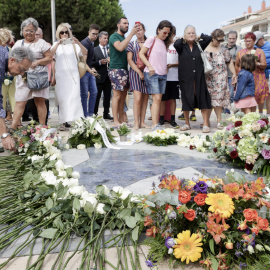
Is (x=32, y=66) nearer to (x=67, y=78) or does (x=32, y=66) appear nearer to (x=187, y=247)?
(x=67, y=78)

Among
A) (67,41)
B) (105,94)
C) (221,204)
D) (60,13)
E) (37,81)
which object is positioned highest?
(60,13)

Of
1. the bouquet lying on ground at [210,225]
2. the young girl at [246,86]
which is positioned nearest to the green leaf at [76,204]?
the bouquet lying on ground at [210,225]

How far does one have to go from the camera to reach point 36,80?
5.64 metres

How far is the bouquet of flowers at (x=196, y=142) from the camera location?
4708mm

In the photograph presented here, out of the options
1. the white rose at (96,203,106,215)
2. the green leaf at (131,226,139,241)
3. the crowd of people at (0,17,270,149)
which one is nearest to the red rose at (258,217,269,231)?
the green leaf at (131,226,139,241)

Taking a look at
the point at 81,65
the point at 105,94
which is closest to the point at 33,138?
the point at 81,65

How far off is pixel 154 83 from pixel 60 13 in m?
21.8

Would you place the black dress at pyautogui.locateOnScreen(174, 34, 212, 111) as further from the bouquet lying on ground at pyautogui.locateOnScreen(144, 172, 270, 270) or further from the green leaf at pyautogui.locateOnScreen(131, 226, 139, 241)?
the green leaf at pyautogui.locateOnScreen(131, 226, 139, 241)

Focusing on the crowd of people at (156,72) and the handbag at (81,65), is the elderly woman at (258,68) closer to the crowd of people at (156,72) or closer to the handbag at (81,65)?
the crowd of people at (156,72)

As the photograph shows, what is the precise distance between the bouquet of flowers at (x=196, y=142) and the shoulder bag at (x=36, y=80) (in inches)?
89.5

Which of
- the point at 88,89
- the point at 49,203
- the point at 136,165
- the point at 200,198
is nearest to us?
the point at 200,198

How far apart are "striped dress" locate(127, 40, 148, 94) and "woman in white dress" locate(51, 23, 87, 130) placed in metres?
0.89

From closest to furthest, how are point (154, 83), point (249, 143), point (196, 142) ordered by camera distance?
point (249, 143)
point (196, 142)
point (154, 83)

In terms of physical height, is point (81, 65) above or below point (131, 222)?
above
